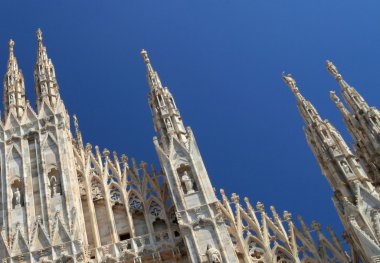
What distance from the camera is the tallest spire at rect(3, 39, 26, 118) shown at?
21669 millimetres

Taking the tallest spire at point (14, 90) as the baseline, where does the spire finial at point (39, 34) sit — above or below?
above

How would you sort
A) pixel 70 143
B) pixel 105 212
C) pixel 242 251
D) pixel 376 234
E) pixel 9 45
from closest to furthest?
pixel 376 234 < pixel 242 251 < pixel 105 212 < pixel 70 143 < pixel 9 45

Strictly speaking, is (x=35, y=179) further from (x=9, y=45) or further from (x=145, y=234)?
(x=9, y=45)

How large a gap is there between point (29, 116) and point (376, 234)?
1264cm

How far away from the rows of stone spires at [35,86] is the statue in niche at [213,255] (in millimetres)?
8754

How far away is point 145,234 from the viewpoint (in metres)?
17.9

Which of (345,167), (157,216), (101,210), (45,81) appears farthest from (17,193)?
(345,167)

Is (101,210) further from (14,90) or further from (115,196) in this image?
(14,90)

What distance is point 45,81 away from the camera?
2238 cm

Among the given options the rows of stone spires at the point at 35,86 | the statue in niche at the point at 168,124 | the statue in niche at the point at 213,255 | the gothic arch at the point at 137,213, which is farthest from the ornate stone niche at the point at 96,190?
the statue in niche at the point at 213,255

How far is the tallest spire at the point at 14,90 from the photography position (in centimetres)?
2167

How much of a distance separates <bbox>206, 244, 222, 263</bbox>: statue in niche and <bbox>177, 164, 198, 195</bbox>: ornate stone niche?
227cm

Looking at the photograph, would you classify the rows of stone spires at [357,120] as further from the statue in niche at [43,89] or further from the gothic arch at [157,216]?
the statue in niche at [43,89]

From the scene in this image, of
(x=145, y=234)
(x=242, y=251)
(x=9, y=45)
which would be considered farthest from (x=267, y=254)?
(x=9, y=45)
